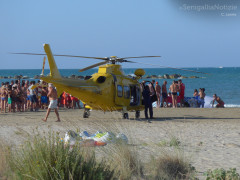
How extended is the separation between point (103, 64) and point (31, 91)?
5823mm

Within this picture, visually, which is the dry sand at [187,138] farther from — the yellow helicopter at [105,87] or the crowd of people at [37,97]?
the crowd of people at [37,97]

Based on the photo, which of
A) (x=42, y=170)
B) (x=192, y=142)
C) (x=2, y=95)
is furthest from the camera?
(x=2, y=95)

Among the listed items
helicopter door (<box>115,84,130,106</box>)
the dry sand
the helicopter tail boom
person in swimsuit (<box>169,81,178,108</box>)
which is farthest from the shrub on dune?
person in swimsuit (<box>169,81,178,108</box>)

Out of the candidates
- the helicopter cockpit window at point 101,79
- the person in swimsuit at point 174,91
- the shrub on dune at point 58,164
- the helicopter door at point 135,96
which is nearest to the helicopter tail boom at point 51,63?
the helicopter cockpit window at point 101,79

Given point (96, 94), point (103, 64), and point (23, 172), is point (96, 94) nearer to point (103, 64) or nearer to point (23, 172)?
point (103, 64)

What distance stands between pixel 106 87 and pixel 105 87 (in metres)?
0.04

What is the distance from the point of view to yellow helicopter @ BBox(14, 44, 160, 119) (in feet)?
52.7

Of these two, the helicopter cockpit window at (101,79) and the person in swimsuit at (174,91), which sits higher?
the helicopter cockpit window at (101,79)

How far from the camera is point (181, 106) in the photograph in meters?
26.2

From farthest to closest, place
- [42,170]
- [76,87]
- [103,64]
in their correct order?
1. [103,64]
2. [76,87]
3. [42,170]

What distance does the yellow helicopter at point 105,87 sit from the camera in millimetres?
16078

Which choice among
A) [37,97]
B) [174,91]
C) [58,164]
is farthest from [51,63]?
[58,164]

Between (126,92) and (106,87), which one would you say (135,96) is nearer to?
(126,92)

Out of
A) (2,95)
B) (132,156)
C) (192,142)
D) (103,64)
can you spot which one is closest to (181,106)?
(103,64)
